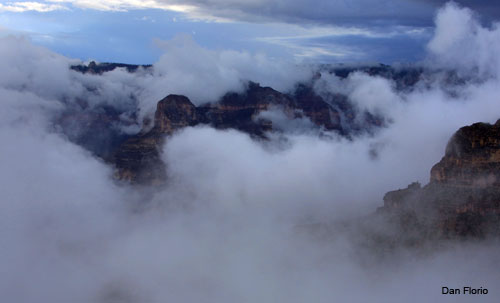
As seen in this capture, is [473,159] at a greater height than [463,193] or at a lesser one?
greater

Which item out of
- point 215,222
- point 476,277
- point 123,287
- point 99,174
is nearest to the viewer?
point 476,277

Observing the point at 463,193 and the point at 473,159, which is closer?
the point at 463,193

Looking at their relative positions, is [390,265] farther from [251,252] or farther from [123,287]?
[123,287]

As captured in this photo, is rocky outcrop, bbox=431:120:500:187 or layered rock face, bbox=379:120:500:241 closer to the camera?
layered rock face, bbox=379:120:500:241

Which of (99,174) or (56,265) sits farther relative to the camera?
(99,174)

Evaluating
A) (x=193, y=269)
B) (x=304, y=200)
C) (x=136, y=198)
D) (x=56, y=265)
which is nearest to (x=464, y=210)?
(x=193, y=269)

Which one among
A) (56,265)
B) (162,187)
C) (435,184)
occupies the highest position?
(435,184)

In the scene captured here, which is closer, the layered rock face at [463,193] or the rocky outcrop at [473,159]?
the layered rock face at [463,193]

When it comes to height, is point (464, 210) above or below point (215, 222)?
above
